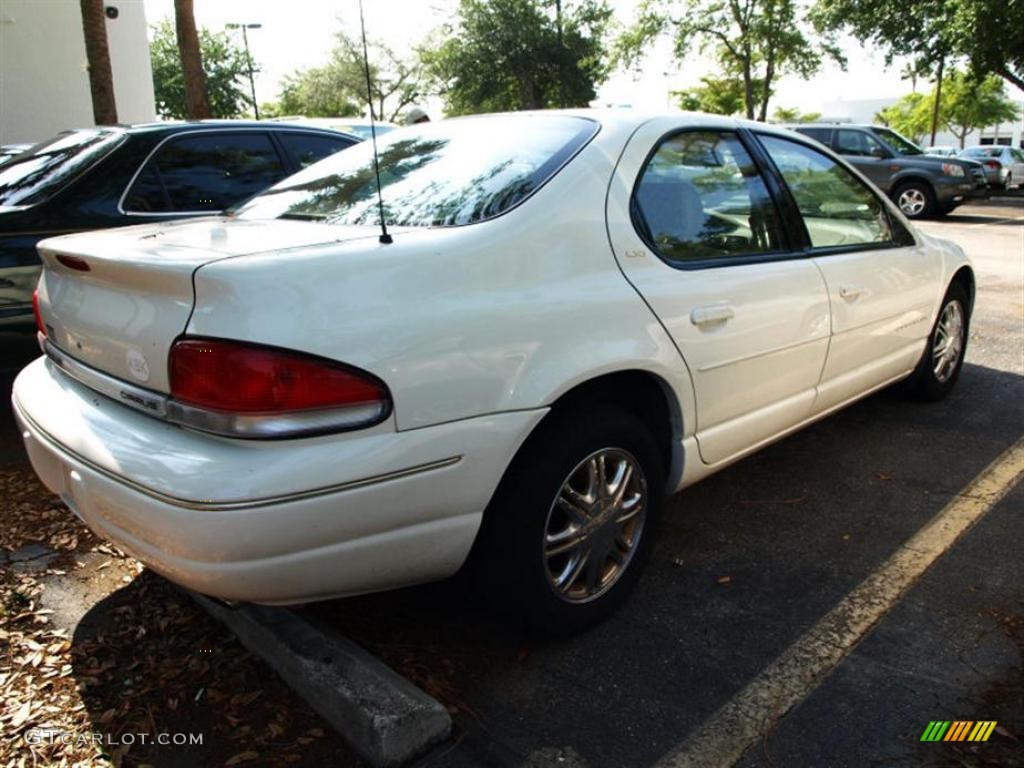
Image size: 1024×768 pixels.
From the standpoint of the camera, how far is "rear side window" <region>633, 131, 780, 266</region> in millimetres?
2783

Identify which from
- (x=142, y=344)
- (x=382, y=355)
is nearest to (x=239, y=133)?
(x=142, y=344)

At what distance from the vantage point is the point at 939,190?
52.6 ft

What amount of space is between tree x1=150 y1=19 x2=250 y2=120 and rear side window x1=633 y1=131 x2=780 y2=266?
38177 millimetres

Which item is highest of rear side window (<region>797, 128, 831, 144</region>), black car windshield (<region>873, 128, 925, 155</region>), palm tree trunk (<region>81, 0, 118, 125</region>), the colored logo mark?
palm tree trunk (<region>81, 0, 118, 125</region>)

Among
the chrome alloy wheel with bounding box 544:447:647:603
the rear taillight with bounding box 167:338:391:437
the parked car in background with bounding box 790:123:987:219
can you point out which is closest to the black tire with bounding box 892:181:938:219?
the parked car in background with bounding box 790:123:987:219

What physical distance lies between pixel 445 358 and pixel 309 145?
3.80 metres

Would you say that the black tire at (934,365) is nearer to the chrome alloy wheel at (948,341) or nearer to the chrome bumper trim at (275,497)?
the chrome alloy wheel at (948,341)

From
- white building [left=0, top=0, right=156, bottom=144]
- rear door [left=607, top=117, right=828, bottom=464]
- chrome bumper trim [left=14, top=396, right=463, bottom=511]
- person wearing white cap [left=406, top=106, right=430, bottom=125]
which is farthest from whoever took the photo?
white building [left=0, top=0, right=156, bottom=144]

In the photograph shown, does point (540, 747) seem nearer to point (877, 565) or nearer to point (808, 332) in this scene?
point (877, 565)

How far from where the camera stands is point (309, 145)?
5.39 meters

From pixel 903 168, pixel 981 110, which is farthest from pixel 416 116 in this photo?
pixel 981 110

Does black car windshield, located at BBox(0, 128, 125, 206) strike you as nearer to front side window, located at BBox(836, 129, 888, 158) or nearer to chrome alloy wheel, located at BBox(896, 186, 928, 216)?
front side window, located at BBox(836, 129, 888, 158)
